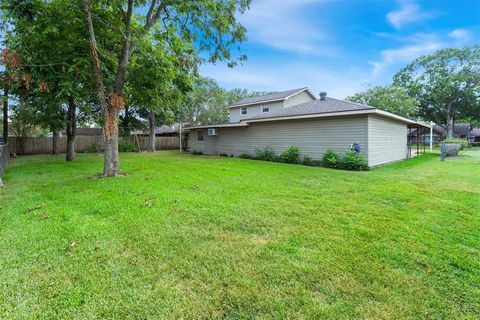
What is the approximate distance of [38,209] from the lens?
4.36 metres

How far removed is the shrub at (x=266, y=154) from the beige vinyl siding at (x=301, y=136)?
0.28 metres

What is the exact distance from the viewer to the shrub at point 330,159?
10290 mm

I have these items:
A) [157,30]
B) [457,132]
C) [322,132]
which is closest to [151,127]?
[157,30]

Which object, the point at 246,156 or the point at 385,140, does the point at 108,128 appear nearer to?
the point at 246,156

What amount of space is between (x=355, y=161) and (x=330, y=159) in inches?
42.9

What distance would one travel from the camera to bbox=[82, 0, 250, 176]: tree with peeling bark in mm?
6961

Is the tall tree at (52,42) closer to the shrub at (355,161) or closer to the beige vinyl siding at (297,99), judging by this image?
the shrub at (355,161)

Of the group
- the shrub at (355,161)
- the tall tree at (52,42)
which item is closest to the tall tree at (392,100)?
the shrub at (355,161)

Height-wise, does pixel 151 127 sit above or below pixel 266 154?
above

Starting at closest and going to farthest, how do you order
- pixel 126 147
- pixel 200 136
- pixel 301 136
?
pixel 301 136 < pixel 200 136 < pixel 126 147

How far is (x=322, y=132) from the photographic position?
37.0 feet

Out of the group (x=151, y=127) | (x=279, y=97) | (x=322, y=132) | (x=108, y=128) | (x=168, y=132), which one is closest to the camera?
(x=108, y=128)

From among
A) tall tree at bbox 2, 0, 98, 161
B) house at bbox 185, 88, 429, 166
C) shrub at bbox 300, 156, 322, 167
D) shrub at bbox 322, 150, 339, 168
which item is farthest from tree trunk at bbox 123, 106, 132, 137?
shrub at bbox 322, 150, 339, 168

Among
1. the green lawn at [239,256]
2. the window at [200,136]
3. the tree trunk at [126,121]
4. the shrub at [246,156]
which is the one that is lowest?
the green lawn at [239,256]
